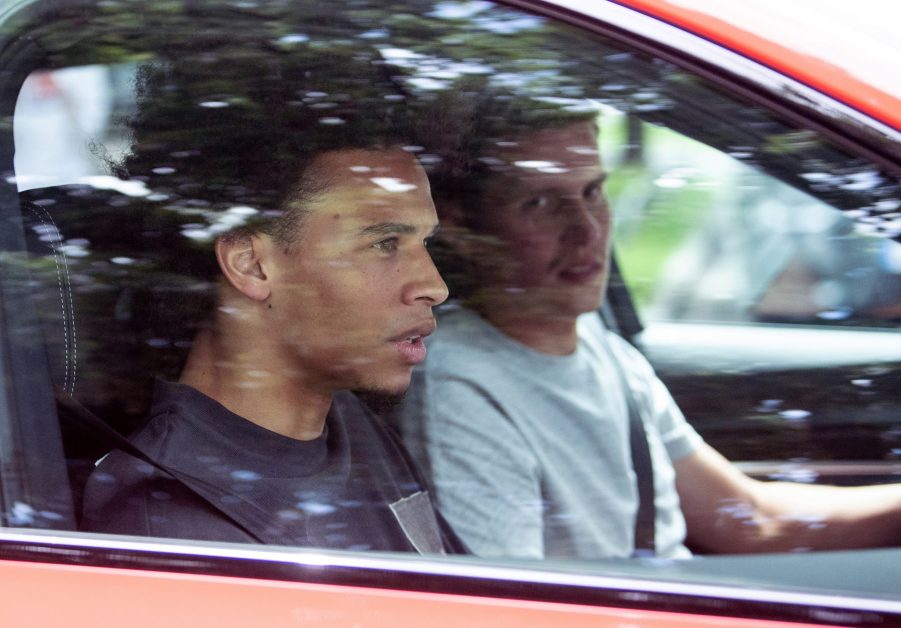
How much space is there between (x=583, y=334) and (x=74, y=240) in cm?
73

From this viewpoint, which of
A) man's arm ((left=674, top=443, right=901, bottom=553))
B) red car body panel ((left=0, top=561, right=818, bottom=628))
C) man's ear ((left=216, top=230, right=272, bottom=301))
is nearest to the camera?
red car body panel ((left=0, top=561, right=818, bottom=628))

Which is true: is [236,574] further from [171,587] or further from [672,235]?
[672,235]

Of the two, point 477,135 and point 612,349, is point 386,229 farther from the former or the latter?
point 612,349

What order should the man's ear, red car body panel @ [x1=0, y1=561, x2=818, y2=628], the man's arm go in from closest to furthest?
red car body panel @ [x1=0, y1=561, x2=818, y2=628] → the man's arm → the man's ear

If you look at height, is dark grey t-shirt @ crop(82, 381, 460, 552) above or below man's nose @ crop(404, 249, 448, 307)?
below

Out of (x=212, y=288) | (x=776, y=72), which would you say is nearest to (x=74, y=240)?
(x=212, y=288)

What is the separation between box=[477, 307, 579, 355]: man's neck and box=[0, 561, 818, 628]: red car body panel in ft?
1.36

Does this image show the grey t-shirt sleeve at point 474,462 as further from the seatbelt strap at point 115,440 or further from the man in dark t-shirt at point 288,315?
the seatbelt strap at point 115,440

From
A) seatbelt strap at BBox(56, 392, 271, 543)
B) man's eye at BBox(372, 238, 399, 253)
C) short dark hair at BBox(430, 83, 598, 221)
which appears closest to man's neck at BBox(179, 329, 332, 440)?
seatbelt strap at BBox(56, 392, 271, 543)

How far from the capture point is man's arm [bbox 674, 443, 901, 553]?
1325 millimetres

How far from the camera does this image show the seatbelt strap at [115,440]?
1410 millimetres

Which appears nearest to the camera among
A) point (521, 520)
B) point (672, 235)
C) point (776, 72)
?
point (776, 72)

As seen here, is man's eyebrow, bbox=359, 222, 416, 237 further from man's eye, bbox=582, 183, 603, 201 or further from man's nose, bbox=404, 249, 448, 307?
man's eye, bbox=582, 183, 603, 201

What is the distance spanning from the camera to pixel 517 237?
146 centimetres
